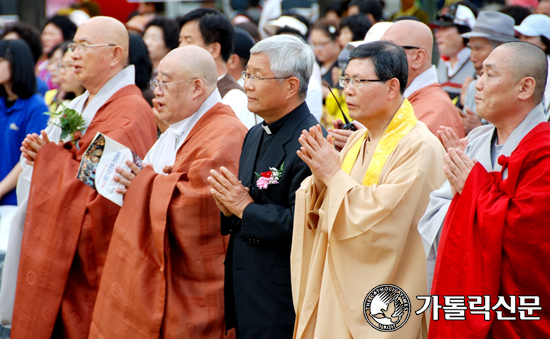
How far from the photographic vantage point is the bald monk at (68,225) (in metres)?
4.56

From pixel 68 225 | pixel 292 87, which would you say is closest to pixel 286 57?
pixel 292 87

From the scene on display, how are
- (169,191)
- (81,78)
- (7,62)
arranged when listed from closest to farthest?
(169,191) → (81,78) → (7,62)

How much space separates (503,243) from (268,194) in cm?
135

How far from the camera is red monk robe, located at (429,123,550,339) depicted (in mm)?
2715

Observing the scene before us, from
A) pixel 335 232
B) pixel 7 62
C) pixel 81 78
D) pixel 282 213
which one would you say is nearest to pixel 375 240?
pixel 335 232

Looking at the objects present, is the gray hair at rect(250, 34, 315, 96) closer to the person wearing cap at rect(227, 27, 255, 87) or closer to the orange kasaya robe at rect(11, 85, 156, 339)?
the orange kasaya robe at rect(11, 85, 156, 339)

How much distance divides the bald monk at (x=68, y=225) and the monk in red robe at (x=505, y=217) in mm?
2543

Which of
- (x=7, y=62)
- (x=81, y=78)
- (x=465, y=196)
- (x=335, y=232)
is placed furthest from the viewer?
(x=7, y=62)

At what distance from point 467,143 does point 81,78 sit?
3.02 metres

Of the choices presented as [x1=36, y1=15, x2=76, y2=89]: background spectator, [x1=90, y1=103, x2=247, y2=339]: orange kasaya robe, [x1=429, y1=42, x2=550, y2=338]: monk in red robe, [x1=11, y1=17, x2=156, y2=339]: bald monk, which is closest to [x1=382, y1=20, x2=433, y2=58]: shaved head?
[x1=90, y1=103, x2=247, y2=339]: orange kasaya robe

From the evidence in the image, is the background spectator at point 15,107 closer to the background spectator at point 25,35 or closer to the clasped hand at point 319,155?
the background spectator at point 25,35

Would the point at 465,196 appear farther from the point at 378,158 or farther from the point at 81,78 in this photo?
the point at 81,78

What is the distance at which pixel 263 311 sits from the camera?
143 inches

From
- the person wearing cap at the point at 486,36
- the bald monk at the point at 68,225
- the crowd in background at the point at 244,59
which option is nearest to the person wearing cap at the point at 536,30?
the crowd in background at the point at 244,59
